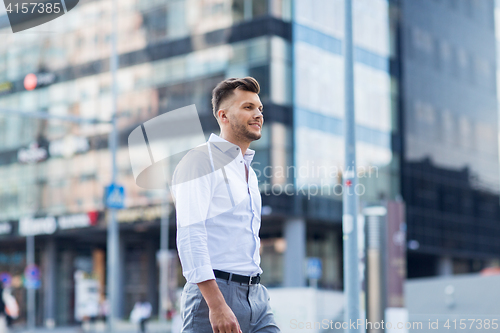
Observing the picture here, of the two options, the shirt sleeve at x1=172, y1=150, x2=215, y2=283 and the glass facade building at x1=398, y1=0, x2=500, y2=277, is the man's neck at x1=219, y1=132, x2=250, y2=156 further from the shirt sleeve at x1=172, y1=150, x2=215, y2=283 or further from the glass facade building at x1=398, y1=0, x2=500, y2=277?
the glass facade building at x1=398, y1=0, x2=500, y2=277

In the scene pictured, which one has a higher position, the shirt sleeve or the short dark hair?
the short dark hair

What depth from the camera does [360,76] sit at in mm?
35781

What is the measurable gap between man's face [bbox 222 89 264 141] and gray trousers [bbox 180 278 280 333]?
2.03 ft

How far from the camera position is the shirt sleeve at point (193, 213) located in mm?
2449

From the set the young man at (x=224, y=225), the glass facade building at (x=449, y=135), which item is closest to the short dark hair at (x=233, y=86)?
the young man at (x=224, y=225)

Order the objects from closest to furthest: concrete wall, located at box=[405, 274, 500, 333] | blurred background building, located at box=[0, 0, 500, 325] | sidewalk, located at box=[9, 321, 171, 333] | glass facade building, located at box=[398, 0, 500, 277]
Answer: concrete wall, located at box=[405, 274, 500, 333], sidewalk, located at box=[9, 321, 171, 333], blurred background building, located at box=[0, 0, 500, 325], glass facade building, located at box=[398, 0, 500, 277]

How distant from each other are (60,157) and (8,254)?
11.9 metres

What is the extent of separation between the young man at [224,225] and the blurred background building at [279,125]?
27.1 meters

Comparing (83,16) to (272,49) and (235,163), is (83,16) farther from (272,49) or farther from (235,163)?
(235,163)

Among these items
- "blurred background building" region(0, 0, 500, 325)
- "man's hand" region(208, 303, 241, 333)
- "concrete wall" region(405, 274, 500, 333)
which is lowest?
"concrete wall" region(405, 274, 500, 333)

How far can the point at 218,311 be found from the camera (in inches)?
94.5

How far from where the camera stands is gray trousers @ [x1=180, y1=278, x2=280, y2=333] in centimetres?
257

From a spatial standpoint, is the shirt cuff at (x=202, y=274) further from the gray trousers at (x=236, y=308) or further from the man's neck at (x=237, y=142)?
the man's neck at (x=237, y=142)

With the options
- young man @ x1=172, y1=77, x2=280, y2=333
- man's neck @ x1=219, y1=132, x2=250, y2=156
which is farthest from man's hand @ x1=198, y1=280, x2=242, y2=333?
man's neck @ x1=219, y1=132, x2=250, y2=156
